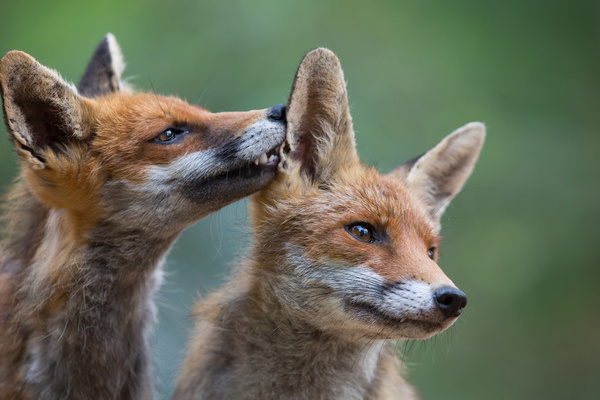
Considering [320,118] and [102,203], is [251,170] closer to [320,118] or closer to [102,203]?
[320,118]

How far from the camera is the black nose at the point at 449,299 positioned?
3707 mm

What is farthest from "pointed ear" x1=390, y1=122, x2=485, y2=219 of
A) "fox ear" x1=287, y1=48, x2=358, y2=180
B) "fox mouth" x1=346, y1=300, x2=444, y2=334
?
"fox mouth" x1=346, y1=300, x2=444, y2=334

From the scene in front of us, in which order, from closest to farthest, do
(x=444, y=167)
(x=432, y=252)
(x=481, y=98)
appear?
(x=432, y=252) < (x=444, y=167) < (x=481, y=98)

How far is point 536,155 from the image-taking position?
28.4 feet

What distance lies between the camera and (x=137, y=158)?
14.7ft

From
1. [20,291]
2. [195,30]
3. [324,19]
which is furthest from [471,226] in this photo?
[20,291]

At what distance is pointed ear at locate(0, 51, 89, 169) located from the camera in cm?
411

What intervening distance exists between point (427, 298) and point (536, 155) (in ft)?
18.1

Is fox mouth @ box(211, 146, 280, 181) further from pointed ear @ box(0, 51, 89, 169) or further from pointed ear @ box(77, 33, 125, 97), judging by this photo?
pointed ear @ box(77, 33, 125, 97)

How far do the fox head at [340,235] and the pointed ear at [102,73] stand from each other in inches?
70.3

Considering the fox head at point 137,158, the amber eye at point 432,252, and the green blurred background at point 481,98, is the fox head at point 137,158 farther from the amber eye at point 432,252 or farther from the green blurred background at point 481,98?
the green blurred background at point 481,98

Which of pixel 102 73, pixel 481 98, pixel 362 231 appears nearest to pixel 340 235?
pixel 362 231

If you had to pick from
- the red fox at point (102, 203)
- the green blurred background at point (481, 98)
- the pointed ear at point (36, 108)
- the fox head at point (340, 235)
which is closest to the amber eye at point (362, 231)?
the fox head at point (340, 235)

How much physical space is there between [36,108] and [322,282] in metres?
2.08
